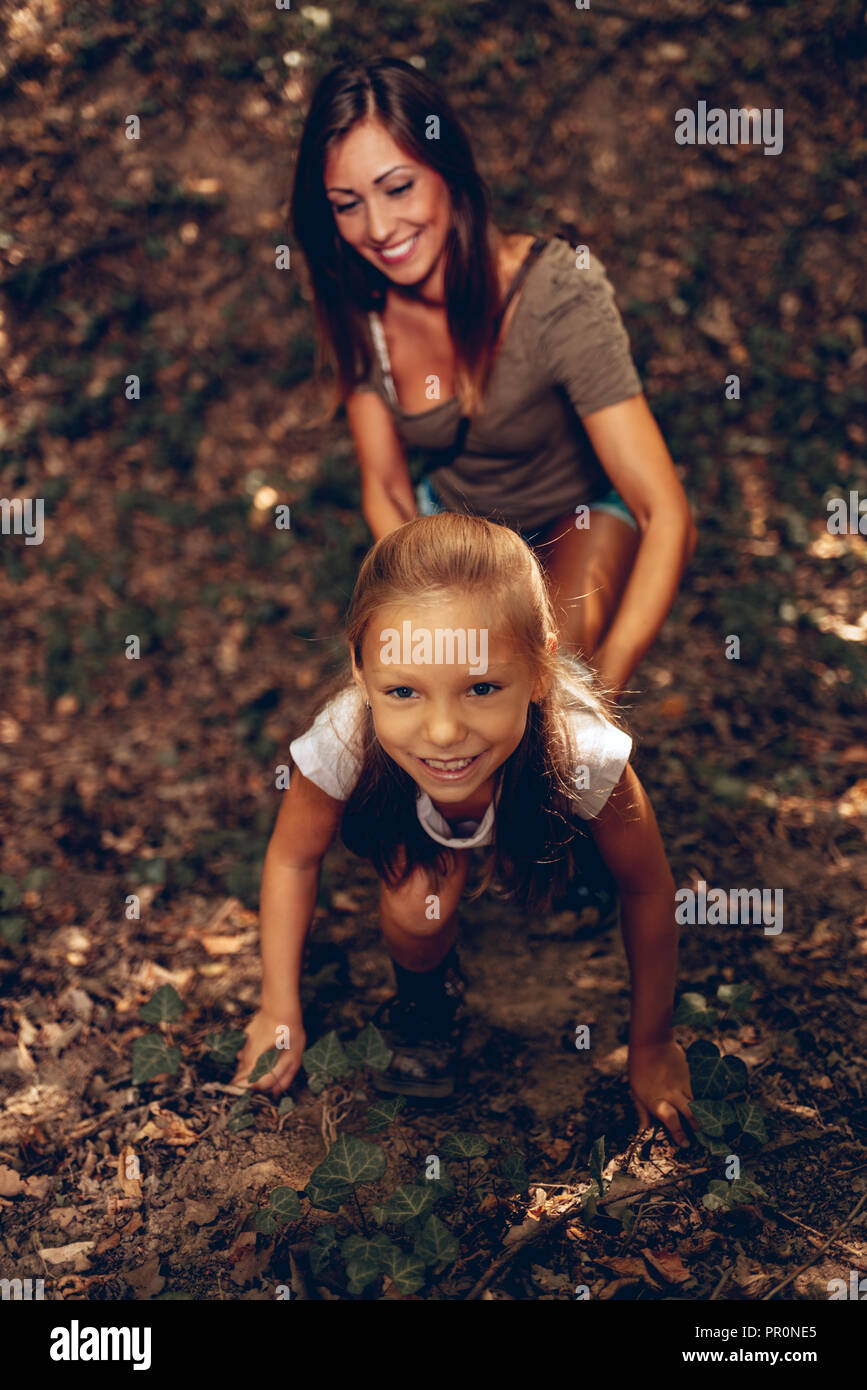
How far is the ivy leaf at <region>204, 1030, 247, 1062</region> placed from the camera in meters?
2.62

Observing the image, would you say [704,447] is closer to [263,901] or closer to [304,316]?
[304,316]

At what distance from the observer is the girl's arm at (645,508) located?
271 centimetres

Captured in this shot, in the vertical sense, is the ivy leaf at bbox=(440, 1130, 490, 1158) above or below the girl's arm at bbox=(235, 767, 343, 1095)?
below

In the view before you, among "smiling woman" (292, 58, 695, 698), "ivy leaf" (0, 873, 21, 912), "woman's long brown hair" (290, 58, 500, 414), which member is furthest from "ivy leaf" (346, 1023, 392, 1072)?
"woman's long brown hair" (290, 58, 500, 414)

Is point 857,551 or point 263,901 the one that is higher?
point 857,551

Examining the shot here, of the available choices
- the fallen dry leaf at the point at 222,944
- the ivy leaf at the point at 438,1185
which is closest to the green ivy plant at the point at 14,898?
the fallen dry leaf at the point at 222,944

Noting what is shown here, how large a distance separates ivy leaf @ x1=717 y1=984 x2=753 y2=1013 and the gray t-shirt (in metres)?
1.42

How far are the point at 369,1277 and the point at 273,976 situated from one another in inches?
27.6

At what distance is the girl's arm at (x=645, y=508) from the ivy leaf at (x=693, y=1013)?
2.92 feet

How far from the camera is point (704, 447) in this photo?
4758 millimetres

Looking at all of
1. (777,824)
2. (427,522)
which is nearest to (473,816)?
(427,522)

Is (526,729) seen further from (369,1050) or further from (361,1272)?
(361,1272)

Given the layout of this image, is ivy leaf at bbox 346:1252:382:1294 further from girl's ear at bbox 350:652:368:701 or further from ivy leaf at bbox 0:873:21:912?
ivy leaf at bbox 0:873:21:912

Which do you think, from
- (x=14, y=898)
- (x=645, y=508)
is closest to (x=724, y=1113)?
(x=645, y=508)
